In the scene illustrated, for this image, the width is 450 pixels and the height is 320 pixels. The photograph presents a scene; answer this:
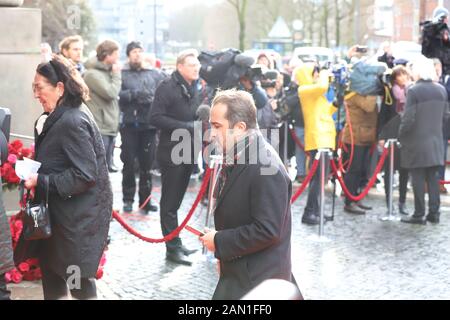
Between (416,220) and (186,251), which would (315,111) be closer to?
(416,220)

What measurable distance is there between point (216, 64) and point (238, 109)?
4.71m

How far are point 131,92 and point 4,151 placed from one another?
559cm

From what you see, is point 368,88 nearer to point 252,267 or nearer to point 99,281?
point 99,281

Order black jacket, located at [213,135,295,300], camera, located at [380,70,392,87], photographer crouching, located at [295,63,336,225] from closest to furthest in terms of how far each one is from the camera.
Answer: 1. black jacket, located at [213,135,295,300]
2. photographer crouching, located at [295,63,336,225]
3. camera, located at [380,70,392,87]

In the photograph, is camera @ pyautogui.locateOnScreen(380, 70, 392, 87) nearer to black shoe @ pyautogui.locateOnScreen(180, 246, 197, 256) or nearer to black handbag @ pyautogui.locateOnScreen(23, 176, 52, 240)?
black shoe @ pyautogui.locateOnScreen(180, 246, 197, 256)

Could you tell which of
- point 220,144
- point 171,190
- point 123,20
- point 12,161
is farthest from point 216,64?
point 123,20

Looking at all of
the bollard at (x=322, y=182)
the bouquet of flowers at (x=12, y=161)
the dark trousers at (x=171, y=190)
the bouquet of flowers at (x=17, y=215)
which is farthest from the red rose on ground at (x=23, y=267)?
the bollard at (x=322, y=182)

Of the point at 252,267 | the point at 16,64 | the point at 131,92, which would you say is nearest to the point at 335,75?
the point at 131,92

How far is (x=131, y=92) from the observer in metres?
10.2

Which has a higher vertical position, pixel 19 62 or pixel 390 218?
pixel 19 62

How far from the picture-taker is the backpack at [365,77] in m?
10.2

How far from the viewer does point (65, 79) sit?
15.9ft

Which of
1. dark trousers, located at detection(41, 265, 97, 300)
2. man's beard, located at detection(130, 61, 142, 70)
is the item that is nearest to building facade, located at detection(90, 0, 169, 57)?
man's beard, located at detection(130, 61, 142, 70)

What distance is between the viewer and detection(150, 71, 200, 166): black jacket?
780cm
